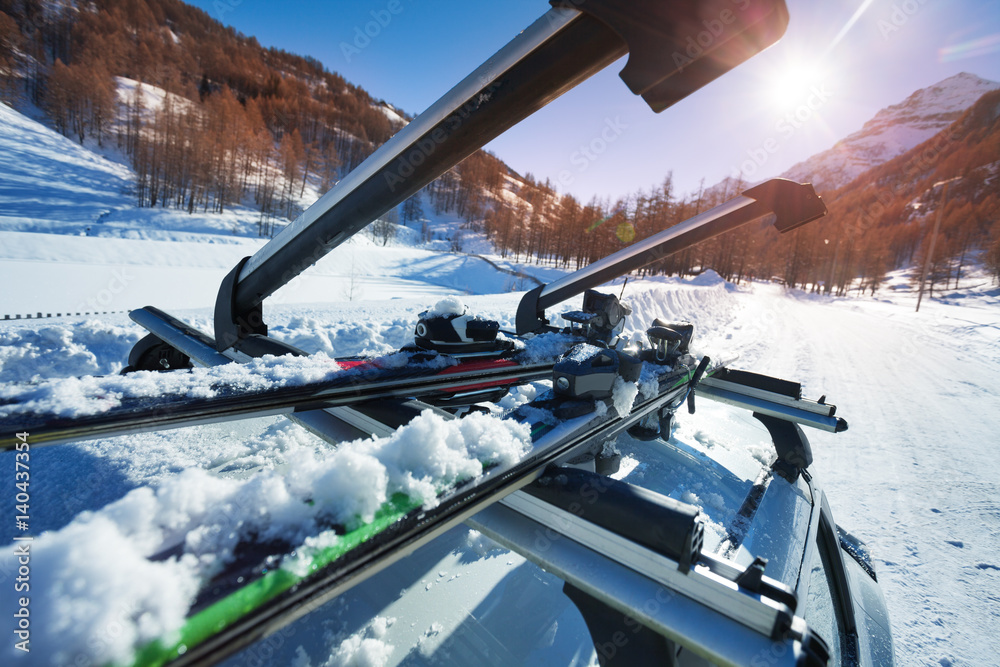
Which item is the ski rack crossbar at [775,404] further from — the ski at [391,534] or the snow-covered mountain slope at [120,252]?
the snow-covered mountain slope at [120,252]

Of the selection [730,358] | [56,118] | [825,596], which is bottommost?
[825,596]

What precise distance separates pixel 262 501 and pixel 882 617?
9.12 feet

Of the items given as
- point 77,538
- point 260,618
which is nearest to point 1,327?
point 77,538

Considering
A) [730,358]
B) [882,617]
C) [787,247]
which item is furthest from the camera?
[787,247]

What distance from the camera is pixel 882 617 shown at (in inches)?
74.5

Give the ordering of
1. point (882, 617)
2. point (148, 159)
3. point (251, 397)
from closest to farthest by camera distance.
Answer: point (251, 397), point (882, 617), point (148, 159)

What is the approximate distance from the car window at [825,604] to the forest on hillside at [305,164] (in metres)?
29.5

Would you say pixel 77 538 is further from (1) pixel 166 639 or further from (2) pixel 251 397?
(2) pixel 251 397

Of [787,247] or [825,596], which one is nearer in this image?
[825,596]

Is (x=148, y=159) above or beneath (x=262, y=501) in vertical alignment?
above

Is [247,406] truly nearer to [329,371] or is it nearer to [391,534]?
[329,371]

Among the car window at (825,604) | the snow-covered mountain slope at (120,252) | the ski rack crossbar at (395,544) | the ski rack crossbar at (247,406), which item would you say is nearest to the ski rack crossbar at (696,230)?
the ski rack crossbar at (247,406)

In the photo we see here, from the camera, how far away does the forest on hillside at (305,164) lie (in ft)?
118

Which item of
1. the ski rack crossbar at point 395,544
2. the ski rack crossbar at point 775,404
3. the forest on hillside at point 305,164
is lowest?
the ski rack crossbar at point 395,544
